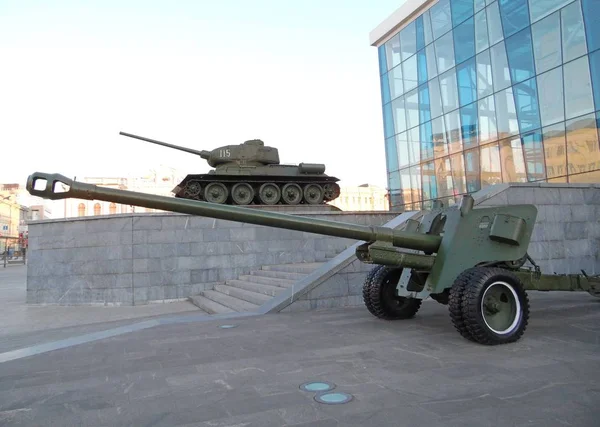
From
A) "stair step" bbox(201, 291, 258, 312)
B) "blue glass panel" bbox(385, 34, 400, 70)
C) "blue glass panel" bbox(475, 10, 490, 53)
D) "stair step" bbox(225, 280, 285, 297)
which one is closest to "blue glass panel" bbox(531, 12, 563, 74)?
"blue glass panel" bbox(475, 10, 490, 53)

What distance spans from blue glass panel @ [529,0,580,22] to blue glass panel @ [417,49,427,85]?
6290 mm

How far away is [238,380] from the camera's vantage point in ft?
12.7

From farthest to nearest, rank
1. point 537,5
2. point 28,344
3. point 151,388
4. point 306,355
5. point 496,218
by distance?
point 537,5 → point 28,344 → point 496,218 → point 306,355 → point 151,388

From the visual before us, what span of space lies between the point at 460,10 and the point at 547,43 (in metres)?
5.45

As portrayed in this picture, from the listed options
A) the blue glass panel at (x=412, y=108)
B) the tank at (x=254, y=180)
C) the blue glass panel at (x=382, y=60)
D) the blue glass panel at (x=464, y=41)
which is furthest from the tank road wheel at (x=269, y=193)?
the blue glass panel at (x=382, y=60)

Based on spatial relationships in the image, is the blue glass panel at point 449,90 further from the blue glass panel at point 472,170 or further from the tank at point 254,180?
the tank at point 254,180

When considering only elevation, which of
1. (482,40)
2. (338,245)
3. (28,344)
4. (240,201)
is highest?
(482,40)

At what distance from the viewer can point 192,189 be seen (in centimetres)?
1534

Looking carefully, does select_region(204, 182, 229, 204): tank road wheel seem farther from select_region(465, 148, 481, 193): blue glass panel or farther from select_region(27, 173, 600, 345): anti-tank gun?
select_region(465, 148, 481, 193): blue glass panel

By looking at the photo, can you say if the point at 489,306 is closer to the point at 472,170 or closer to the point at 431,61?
the point at 472,170

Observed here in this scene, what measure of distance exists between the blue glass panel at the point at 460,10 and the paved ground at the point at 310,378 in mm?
19366

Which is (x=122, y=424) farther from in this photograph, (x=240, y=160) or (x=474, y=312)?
(x=240, y=160)

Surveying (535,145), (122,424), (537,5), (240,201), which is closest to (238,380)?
(122,424)

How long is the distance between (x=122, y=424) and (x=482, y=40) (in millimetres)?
22305
